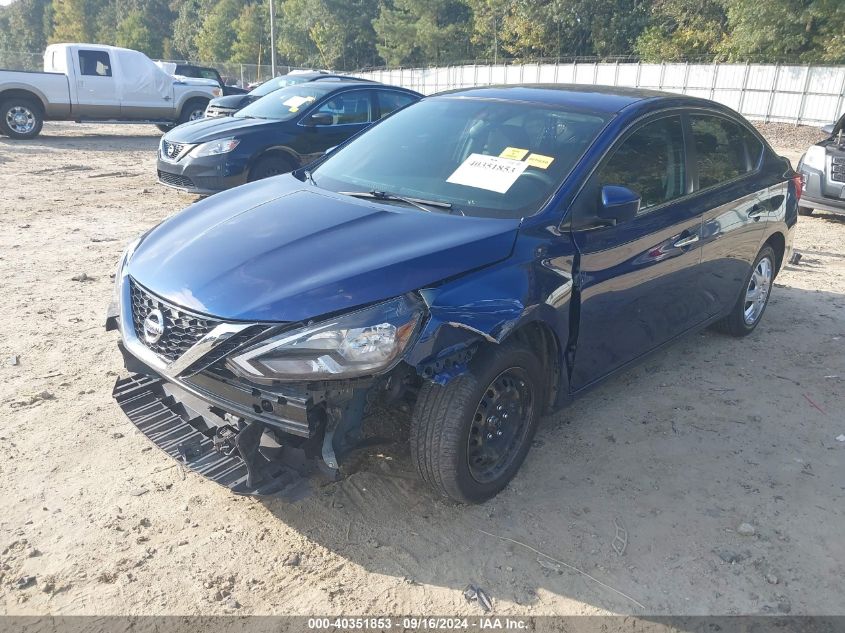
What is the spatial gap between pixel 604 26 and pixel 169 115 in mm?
33019

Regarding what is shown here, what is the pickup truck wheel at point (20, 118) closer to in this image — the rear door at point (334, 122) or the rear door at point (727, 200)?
the rear door at point (334, 122)

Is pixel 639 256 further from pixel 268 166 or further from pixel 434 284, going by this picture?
pixel 268 166

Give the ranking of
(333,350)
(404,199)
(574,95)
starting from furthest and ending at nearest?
(574,95)
(404,199)
(333,350)

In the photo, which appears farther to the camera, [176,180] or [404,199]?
[176,180]

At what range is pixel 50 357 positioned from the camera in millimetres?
4473

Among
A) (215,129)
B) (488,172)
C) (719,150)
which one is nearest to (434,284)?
(488,172)

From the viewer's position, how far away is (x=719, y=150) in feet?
14.7

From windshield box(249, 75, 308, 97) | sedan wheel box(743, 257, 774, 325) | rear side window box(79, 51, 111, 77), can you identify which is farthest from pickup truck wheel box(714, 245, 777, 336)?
rear side window box(79, 51, 111, 77)

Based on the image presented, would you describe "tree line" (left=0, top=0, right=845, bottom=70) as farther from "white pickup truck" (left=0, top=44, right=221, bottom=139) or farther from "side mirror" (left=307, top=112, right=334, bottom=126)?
"side mirror" (left=307, top=112, right=334, bottom=126)

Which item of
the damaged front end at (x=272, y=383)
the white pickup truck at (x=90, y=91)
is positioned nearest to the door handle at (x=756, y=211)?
the damaged front end at (x=272, y=383)

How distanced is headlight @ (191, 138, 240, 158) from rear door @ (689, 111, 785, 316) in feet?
19.6

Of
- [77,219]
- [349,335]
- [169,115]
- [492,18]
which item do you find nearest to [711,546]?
[349,335]

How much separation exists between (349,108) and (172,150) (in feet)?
A: 8.19

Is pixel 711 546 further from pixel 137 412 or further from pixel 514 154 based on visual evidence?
pixel 137 412
